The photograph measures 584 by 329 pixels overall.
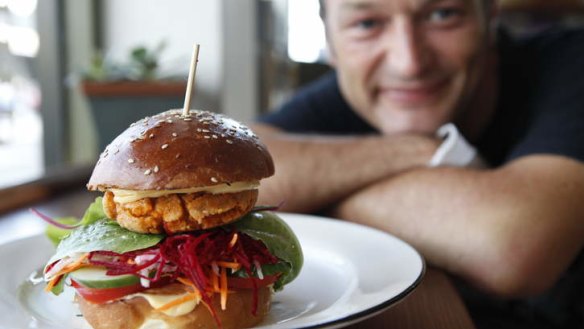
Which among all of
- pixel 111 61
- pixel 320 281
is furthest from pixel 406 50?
pixel 111 61

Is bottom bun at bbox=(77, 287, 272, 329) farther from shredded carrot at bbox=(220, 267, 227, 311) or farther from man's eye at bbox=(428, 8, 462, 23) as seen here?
man's eye at bbox=(428, 8, 462, 23)

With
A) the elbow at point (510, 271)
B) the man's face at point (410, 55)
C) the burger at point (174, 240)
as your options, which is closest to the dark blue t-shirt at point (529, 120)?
the man's face at point (410, 55)

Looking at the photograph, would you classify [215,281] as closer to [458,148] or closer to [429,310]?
[429,310]

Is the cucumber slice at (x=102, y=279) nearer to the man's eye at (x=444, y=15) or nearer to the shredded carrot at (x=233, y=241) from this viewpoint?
the shredded carrot at (x=233, y=241)

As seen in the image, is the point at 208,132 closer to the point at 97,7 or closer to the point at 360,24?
the point at 360,24

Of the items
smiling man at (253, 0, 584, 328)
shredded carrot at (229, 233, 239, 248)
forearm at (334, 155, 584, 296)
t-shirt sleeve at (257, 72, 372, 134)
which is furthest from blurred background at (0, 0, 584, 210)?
shredded carrot at (229, 233, 239, 248)
